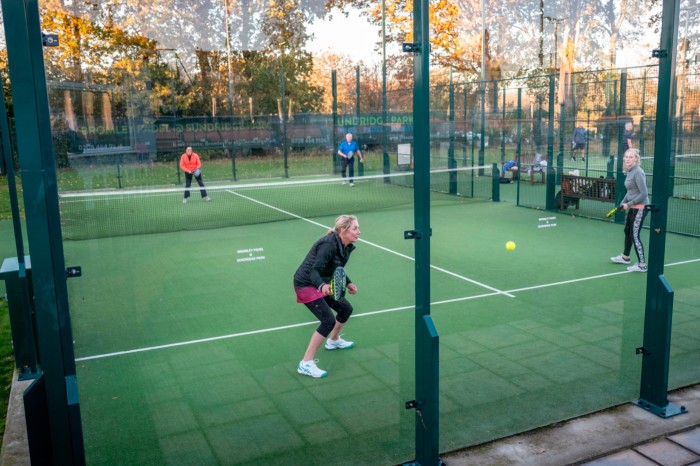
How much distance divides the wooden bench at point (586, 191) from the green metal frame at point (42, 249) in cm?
1004

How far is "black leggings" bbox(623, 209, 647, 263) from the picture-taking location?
8352 millimetres

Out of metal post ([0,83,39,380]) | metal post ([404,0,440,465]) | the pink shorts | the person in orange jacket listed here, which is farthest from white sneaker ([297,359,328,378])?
the person in orange jacket

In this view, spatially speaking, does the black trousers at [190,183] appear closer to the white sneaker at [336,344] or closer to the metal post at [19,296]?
the metal post at [19,296]

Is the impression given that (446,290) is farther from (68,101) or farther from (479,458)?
(68,101)

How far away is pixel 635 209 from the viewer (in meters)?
8.40

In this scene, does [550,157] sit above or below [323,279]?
above

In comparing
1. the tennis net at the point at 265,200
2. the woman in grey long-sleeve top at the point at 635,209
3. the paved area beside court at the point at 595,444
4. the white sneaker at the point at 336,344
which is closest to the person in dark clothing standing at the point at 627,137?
the woman in grey long-sleeve top at the point at 635,209

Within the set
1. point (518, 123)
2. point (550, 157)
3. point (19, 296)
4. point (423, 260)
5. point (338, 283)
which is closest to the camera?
point (423, 260)

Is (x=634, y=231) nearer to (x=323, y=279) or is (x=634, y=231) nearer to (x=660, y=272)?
(x=660, y=272)

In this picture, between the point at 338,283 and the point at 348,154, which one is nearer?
the point at 338,283

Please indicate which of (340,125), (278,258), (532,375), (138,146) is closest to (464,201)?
(340,125)

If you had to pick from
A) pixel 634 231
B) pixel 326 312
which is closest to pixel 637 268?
pixel 634 231

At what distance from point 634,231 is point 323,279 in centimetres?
497

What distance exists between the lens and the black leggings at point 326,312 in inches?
212
